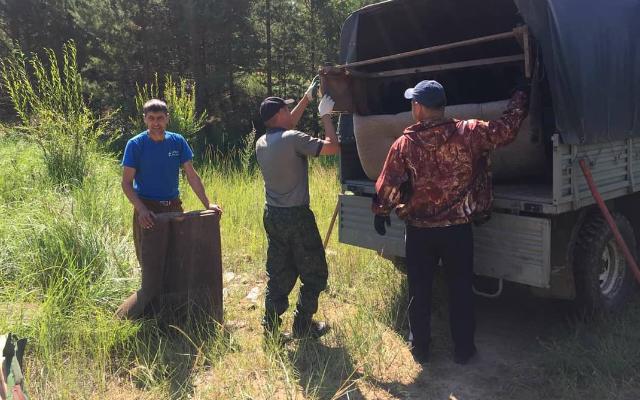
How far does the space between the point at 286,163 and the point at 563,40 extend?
200cm

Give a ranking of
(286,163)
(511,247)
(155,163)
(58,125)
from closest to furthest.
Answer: (511,247) < (286,163) < (155,163) < (58,125)

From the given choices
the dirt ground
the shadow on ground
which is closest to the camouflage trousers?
the shadow on ground

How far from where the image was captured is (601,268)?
4.00m

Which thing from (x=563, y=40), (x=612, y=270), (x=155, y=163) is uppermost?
(x=563, y=40)

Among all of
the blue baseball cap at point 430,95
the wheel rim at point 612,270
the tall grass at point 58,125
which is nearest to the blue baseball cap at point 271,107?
the blue baseball cap at point 430,95

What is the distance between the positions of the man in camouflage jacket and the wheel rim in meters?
1.26

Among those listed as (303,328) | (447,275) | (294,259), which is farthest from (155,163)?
(447,275)

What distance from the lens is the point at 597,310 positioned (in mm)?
3865

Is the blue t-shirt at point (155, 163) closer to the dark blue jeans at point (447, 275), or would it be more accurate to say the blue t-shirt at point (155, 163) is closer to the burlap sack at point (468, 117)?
the burlap sack at point (468, 117)

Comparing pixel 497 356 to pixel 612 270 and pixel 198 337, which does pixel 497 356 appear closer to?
pixel 612 270

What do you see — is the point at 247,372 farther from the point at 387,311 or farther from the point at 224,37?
the point at 224,37

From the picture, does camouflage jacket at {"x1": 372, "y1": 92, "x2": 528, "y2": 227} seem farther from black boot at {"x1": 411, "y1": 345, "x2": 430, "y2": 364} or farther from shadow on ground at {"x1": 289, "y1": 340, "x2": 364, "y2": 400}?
shadow on ground at {"x1": 289, "y1": 340, "x2": 364, "y2": 400}

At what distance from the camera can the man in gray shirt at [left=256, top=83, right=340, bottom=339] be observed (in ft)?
12.5

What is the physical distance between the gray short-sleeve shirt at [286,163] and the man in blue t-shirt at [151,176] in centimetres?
60
